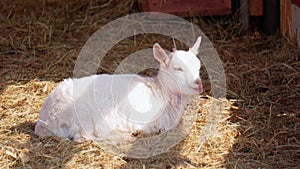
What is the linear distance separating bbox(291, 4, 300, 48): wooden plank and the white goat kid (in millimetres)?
2464

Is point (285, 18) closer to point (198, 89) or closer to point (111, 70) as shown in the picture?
point (111, 70)

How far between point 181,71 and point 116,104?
604mm

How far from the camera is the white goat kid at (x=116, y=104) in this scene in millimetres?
4902

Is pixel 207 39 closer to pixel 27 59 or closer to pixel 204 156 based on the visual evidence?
pixel 27 59

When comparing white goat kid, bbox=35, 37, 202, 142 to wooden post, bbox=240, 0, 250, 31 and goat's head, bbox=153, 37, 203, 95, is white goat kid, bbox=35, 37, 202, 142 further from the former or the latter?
wooden post, bbox=240, 0, 250, 31

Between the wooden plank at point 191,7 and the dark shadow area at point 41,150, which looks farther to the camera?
the wooden plank at point 191,7

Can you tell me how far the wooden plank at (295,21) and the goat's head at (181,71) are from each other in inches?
97.0

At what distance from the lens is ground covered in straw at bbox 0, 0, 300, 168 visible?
15.3ft

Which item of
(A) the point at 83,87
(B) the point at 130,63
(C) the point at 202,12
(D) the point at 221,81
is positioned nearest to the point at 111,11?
(C) the point at 202,12

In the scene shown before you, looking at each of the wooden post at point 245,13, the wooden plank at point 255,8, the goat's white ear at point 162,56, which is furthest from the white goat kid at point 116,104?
the wooden plank at point 255,8

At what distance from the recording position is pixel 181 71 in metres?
4.92

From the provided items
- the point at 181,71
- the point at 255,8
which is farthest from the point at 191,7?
the point at 181,71

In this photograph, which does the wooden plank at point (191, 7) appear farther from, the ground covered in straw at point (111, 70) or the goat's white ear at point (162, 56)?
the goat's white ear at point (162, 56)

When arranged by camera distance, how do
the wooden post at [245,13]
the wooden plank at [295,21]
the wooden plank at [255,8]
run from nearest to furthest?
the wooden plank at [295,21]
the wooden post at [245,13]
the wooden plank at [255,8]
